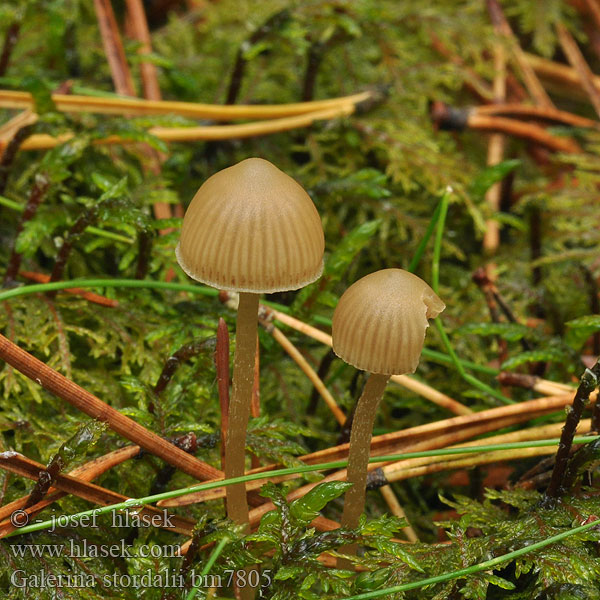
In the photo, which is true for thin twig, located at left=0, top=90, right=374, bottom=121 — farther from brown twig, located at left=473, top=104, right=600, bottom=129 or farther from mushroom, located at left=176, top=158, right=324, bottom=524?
mushroom, located at left=176, top=158, right=324, bottom=524

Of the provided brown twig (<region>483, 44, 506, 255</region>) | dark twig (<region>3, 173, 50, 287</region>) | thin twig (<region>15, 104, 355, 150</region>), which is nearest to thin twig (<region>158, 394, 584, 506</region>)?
brown twig (<region>483, 44, 506, 255</region>)

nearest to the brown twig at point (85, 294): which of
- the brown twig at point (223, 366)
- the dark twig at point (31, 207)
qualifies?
the dark twig at point (31, 207)

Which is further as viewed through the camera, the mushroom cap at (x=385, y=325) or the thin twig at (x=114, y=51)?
the thin twig at (x=114, y=51)

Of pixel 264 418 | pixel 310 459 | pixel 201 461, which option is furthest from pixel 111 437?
pixel 310 459

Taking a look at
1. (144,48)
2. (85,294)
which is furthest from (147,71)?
(85,294)

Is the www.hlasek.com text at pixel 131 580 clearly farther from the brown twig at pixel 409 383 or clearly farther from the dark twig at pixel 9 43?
the dark twig at pixel 9 43
